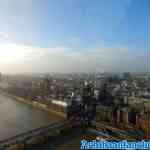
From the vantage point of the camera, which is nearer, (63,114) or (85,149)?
(85,149)

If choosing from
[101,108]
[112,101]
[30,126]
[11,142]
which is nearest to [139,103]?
[112,101]

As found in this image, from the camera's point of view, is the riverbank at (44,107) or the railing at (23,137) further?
the riverbank at (44,107)

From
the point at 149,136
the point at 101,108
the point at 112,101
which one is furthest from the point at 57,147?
the point at 112,101

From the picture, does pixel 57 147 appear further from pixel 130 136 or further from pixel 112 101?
pixel 112 101

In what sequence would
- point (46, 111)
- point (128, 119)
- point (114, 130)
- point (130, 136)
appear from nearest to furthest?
1. point (130, 136)
2. point (114, 130)
3. point (128, 119)
4. point (46, 111)

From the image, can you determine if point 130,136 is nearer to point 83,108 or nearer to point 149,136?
point 149,136

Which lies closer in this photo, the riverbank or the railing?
the railing

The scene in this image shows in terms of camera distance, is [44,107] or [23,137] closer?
[23,137]

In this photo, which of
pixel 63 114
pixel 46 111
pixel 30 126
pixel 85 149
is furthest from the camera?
pixel 46 111

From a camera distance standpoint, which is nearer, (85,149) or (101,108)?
(85,149)

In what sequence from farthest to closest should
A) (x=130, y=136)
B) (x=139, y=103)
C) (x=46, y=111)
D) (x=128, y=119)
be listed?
1. (x=139, y=103)
2. (x=46, y=111)
3. (x=128, y=119)
4. (x=130, y=136)
